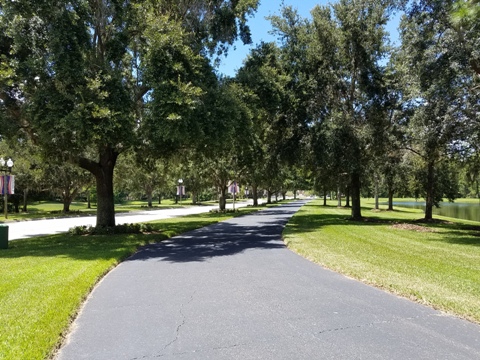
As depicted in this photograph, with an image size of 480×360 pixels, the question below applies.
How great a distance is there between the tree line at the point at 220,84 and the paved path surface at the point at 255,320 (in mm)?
5910

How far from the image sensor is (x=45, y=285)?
275 inches


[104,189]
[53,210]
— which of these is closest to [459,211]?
[104,189]

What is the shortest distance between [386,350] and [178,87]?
1006 cm

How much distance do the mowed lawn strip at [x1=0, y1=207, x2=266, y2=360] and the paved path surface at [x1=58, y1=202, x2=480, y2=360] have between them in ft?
0.94

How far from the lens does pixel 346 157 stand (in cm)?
2167

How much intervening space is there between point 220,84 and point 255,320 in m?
11.8

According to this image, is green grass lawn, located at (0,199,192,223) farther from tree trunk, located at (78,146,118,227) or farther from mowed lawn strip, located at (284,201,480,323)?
mowed lawn strip, located at (284,201,480,323)

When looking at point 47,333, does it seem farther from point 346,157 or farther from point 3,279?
point 346,157

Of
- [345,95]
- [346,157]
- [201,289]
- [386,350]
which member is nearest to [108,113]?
[201,289]

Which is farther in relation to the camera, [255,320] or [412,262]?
[412,262]

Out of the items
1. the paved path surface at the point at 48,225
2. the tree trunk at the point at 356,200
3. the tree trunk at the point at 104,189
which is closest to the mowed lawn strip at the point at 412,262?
the tree trunk at the point at 104,189

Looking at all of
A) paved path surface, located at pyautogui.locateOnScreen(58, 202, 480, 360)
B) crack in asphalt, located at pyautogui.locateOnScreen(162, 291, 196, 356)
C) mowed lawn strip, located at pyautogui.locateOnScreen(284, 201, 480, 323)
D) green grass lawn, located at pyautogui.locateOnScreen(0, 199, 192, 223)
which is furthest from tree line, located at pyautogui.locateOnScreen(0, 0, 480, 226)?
green grass lawn, located at pyautogui.locateOnScreen(0, 199, 192, 223)

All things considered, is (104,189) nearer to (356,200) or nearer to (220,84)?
(220,84)

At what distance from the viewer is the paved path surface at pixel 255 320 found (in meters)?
4.20
